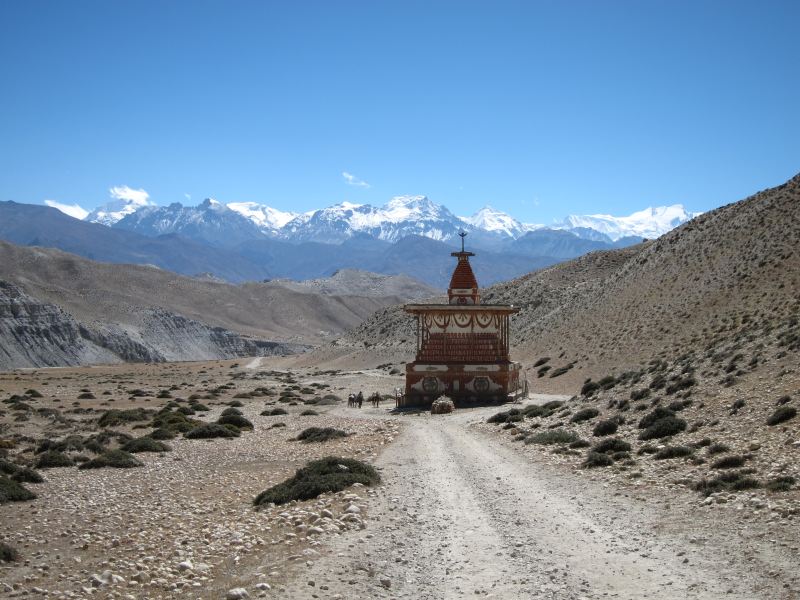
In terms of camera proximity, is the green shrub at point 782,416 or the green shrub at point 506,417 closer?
the green shrub at point 782,416

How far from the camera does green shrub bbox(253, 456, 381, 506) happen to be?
1491 cm

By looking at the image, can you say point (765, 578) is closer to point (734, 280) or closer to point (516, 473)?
point (516, 473)

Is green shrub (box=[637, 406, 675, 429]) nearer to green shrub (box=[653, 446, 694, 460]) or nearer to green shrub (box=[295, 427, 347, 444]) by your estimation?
green shrub (box=[653, 446, 694, 460])

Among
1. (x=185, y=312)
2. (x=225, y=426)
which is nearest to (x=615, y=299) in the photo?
(x=225, y=426)

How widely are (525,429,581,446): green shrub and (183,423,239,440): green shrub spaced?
11275 mm

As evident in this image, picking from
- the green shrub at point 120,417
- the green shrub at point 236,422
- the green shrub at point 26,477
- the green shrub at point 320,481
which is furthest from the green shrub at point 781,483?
the green shrub at point 120,417

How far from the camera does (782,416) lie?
17.0 metres

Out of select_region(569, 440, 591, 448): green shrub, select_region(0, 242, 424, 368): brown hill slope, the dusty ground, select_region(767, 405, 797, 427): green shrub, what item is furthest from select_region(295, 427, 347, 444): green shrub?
select_region(0, 242, 424, 368): brown hill slope

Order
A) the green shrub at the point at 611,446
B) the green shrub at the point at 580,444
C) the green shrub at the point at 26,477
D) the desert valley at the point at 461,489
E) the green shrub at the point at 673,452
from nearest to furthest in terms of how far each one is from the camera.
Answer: the desert valley at the point at 461,489 → the green shrub at the point at 673,452 → the green shrub at the point at 26,477 → the green shrub at the point at 611,446 → the green shrub at the point at 580,444

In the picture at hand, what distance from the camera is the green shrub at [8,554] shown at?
36.8 ft

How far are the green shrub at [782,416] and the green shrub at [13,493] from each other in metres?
15.3

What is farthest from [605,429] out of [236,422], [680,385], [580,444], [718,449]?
[236,422]

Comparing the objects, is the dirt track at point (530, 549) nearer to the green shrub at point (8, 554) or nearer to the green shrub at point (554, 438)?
the green shrub at point (8, 554)

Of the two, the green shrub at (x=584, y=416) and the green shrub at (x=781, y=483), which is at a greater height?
the green shrub at (x=781, y=483)
